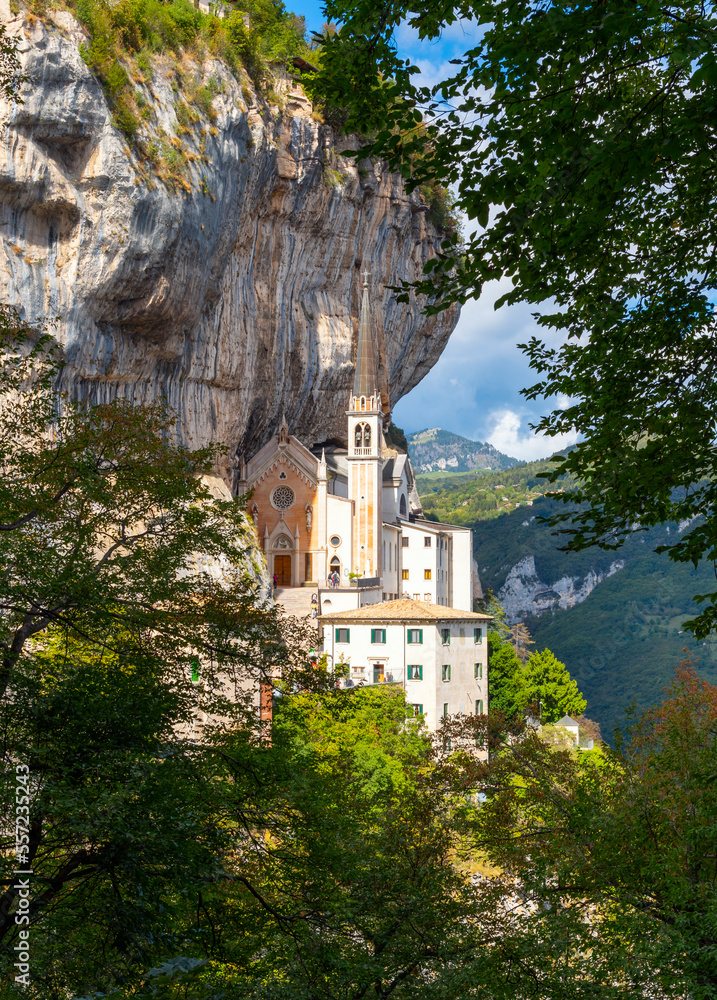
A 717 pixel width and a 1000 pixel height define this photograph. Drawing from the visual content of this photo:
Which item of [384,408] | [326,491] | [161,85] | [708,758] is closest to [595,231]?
[708,758]

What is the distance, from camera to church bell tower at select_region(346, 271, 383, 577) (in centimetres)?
5653

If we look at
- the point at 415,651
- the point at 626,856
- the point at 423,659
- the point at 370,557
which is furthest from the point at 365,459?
the point at 626,856

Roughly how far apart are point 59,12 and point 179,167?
594cm


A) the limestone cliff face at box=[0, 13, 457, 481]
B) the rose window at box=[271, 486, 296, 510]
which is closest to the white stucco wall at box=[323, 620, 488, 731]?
the limestone cliff face at box=[0, 13, 457, 481]

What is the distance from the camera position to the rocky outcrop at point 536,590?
150500 millimetres

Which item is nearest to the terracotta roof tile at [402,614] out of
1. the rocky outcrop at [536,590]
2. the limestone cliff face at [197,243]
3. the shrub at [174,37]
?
the limestone cliff face at [197,243]

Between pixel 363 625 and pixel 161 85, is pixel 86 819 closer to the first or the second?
pixel 161 85

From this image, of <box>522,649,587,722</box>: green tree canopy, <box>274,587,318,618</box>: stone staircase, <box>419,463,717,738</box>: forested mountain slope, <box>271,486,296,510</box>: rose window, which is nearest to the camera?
<box>274,587,318,618</box>: stone staircase

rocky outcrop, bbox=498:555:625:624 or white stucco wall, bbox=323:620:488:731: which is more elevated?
rocky outcrop, bbox=498:555:625:624

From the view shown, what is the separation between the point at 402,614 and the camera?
139 ft

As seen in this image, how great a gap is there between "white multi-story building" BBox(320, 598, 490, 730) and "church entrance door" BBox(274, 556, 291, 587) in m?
12.4

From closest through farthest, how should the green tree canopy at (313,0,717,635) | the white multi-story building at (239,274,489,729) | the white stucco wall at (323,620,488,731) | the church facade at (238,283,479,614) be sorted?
1. the green tree canopy at (313,0,717,635)
2. the white stucco wall at (323,620,488,731)
3. the white multi-story building at (239,274,489,729)
4. the church facade at (238,283,479,614)

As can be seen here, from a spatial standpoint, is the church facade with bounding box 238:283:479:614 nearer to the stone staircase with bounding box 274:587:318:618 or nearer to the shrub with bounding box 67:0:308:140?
the stone staircase with bounding box 274:587:318:618

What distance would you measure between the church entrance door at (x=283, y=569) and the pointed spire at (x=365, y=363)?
464 inches
